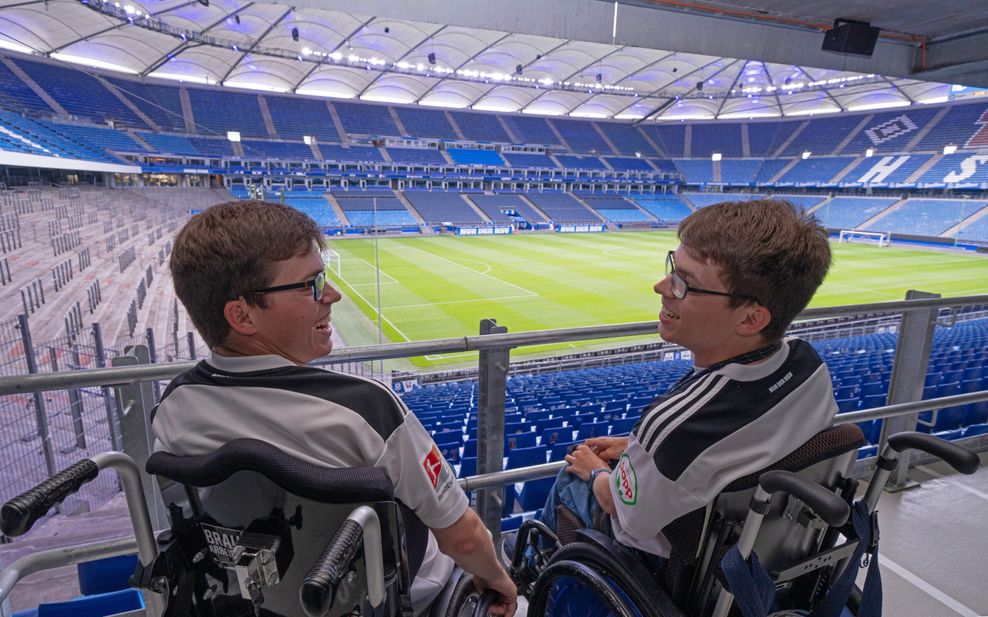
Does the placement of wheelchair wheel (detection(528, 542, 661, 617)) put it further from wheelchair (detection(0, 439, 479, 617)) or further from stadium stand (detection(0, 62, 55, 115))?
stadium stand (detection(0, 62, 55, 115))

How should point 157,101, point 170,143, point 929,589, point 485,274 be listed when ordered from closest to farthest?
point 929,589
point 485,274
point 170,143
point 157,101

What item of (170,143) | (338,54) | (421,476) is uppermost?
(338,54)

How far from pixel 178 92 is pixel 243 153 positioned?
26.0ft

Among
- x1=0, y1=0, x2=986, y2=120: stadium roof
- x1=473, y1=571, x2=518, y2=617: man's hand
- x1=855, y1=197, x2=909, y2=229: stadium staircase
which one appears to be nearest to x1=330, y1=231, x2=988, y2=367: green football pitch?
x1=0, y1=0, x2=986, y2=120: stadium roof

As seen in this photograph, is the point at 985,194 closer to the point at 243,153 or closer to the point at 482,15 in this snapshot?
the point at 482,15

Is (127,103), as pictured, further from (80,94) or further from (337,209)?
(337,209)

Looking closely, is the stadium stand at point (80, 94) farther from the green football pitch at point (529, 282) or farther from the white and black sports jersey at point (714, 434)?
the white and black sports jersey at point (714, 434)

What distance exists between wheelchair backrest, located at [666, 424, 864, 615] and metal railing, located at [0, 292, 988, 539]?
0.85 meters

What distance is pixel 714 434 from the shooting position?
4.08 ft

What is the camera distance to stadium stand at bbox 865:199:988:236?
3681 cm

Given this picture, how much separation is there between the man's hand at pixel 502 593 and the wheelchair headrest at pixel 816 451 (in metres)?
0.66

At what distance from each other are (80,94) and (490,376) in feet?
159

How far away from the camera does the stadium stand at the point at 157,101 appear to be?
139ft

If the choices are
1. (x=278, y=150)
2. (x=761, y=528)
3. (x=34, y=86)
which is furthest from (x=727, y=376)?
(x=278, y=150)
